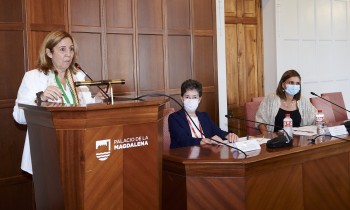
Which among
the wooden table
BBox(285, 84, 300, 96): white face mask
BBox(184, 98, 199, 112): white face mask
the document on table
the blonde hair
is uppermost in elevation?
the blonde hair

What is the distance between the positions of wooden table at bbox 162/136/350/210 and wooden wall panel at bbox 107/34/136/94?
1.68 metres

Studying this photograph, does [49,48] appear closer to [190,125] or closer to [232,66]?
[190,125]

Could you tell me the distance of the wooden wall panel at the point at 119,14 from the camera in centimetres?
425

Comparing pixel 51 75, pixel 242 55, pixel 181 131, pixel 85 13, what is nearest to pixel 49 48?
pixel 51 75

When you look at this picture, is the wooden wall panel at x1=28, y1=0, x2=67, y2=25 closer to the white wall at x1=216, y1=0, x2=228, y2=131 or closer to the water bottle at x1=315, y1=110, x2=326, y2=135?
the white wall at x1=216, y1=0, x2=228, y2=131

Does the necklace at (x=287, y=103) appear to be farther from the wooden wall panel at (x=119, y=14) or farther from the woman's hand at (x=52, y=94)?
the woman's hand at (x=52, y=94)

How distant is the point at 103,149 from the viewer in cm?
173

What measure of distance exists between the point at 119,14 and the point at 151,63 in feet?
1.98

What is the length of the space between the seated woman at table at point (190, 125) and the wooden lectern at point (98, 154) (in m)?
1.13

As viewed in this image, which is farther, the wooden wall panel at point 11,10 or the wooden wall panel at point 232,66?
the wooden wall panel at point 232,66

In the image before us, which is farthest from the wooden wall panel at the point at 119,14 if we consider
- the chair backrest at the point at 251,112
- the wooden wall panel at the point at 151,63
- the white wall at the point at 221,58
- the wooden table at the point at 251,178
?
the wooden table at the point at 251,178

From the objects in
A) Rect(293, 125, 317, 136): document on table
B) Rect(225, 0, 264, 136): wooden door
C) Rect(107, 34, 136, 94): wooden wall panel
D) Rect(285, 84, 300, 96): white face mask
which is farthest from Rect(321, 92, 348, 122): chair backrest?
Rect(107, 34, 136, 94): wooden wall panel

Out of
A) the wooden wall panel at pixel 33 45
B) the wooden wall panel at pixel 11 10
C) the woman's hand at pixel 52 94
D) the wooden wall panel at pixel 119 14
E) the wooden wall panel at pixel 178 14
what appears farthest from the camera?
the wooden wall panel at pixel 178 14

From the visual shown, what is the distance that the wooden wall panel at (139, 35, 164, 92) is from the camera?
453 centimetres
